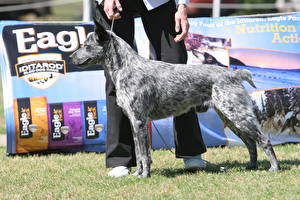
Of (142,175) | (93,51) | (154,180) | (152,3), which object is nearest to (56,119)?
(93,51)

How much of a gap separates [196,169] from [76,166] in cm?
119

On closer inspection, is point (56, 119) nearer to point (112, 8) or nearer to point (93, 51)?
point (93, 51)

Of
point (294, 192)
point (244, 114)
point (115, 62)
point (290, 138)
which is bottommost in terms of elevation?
point (290, 138)

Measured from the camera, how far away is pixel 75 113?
224 inches

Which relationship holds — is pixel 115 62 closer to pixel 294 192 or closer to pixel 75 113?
pixel 75 113

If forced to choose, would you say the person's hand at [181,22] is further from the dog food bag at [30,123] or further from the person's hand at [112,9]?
the dog food bag at [30,123]

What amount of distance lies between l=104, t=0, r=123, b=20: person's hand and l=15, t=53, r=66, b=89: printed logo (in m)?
1.39

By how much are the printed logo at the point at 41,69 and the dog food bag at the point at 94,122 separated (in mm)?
440

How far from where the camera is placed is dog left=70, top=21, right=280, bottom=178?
4.43 meters

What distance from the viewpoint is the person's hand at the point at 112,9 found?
173 inches

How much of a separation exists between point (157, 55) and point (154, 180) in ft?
3.76

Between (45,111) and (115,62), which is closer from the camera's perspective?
(115,62)

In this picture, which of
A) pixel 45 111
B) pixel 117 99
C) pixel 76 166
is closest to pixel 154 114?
pixel 117 99

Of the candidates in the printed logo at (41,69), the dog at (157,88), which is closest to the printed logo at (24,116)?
the printed logo at (41,69)
